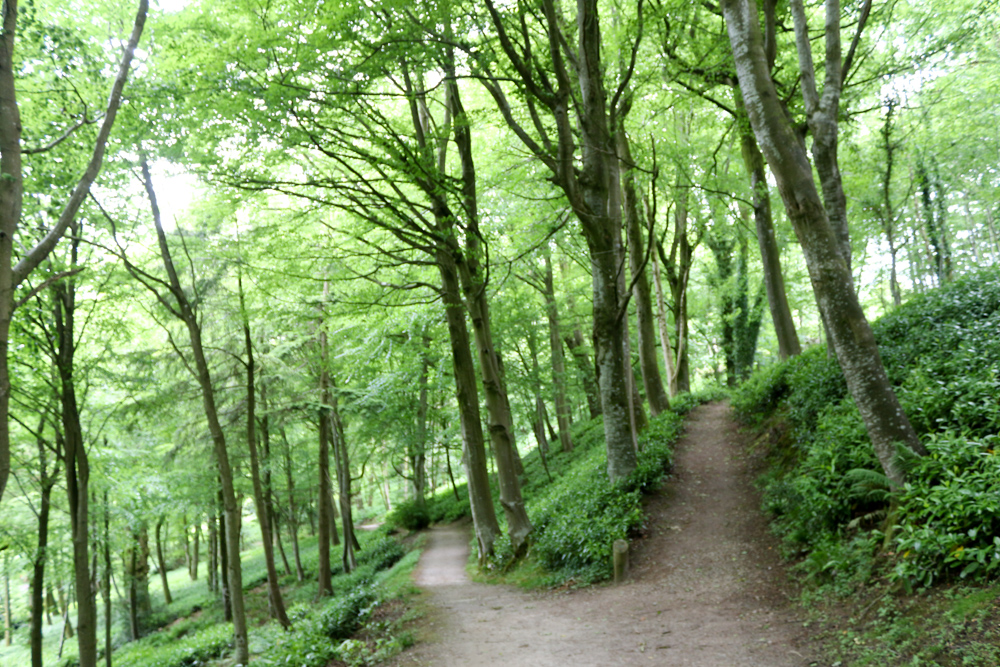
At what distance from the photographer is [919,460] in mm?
5043

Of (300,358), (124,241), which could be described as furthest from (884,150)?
(124,241)

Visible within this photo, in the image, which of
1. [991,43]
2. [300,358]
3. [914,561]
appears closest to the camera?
[914,561]

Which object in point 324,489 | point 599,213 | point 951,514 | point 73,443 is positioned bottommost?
point 951,514

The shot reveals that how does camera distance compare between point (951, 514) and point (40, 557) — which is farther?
point (40, 557)

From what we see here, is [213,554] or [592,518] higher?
[592,518]

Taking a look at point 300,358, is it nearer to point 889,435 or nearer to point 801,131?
point 801,131

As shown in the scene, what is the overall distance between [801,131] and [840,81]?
1.69 meters

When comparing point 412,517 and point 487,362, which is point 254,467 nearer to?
point 487,362

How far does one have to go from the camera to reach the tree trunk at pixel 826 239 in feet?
17.5

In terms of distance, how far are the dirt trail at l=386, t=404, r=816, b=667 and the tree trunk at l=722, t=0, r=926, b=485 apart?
1.90 meters

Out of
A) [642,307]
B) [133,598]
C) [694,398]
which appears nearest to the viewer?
[642,307]

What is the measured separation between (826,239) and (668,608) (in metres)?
4.06

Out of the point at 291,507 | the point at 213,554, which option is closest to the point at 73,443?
the point at 291,507

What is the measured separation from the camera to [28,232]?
7.17 metres
